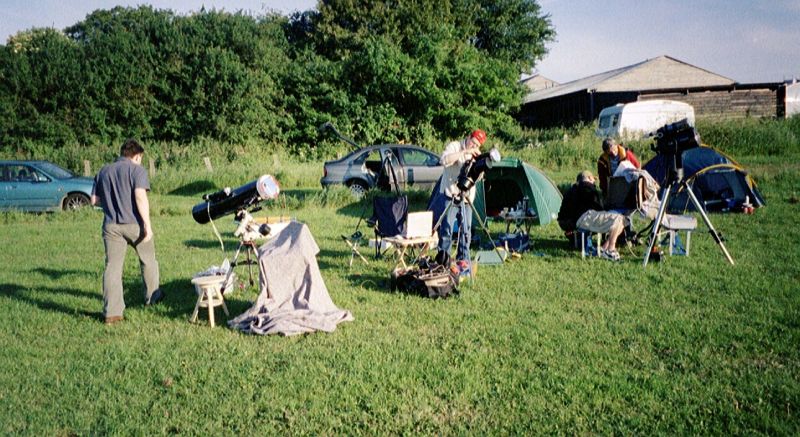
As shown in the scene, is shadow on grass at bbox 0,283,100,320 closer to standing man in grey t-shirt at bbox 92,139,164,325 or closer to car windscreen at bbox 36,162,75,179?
standing man in grey t-shirt at bbox 92,139,164,325

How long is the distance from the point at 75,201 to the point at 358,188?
22.5 feet

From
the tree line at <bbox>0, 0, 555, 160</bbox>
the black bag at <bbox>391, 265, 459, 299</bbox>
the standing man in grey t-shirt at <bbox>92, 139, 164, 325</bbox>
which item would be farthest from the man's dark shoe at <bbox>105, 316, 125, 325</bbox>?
the tree line at <bbox>0, 0, 555, 160</bbox>

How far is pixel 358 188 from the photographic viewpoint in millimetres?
14117

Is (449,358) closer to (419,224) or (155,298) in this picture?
Result: (419,224)

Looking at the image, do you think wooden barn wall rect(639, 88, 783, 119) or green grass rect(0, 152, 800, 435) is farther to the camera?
wooden barn wall rect(639, 88, 783, 119)

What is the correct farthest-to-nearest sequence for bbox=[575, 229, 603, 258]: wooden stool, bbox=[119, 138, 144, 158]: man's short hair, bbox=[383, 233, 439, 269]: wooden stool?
bbox=[575, 229, 603, 258]: wooden stool < bbox=[383, 233, 439, 269]: wooden stool < bbox=[119, 138, 144, 158]: man's short hair

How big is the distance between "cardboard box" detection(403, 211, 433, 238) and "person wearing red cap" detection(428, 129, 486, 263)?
166mm

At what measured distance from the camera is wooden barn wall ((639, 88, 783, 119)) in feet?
83.1

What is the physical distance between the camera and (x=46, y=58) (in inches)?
925

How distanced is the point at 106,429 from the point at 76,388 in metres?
0.79

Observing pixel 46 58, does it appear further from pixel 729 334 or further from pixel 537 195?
pixel 729 334

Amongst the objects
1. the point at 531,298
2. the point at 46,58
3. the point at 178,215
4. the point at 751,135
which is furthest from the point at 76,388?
the point at 46,58

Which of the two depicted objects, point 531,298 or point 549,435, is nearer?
point 549,435

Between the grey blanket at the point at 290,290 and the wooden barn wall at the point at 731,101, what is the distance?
23.7 metres
